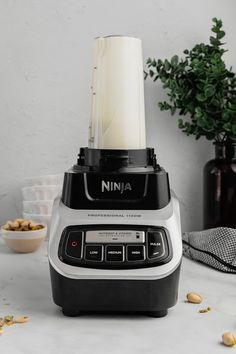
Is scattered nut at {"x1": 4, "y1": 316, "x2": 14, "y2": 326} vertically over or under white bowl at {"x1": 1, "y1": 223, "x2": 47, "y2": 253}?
under

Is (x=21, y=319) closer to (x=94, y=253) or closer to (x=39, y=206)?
(x=94, y=253)

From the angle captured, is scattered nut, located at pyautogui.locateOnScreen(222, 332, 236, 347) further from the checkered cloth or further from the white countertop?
the checkered cloth

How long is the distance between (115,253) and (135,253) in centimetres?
3

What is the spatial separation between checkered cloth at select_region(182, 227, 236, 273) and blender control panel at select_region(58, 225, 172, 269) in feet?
1.03

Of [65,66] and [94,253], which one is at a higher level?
[65,66]

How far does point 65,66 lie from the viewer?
4.38 feet

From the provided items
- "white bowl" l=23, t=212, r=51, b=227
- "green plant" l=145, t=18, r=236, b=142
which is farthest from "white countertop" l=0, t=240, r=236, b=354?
"green plant" l=145, t=18, r=236, b=142

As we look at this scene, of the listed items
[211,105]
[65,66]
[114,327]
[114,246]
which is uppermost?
[65,66]

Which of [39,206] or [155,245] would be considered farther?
[39,206]

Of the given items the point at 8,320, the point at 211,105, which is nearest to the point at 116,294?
the point at 8,320

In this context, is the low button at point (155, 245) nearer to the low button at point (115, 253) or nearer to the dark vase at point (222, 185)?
the low button at point (115, 253)

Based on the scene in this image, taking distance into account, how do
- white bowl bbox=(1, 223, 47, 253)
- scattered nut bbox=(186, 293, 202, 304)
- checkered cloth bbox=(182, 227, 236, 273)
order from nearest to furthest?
scattered nut bbox=(186, 293, 202, 304) → checkered cloth bbox=(182, 227, 236, 273) → white bowl bbox=(1, 223, 47, 253)

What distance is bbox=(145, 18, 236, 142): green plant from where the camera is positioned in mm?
1237

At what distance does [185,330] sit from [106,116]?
334 millimetres
